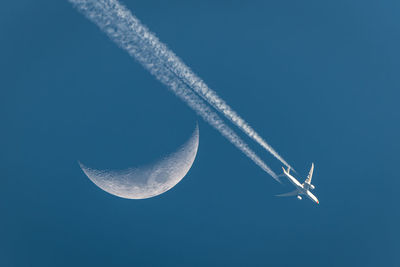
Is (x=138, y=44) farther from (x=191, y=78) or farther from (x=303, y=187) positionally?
(x=303, y=187)

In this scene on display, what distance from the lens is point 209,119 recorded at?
33219 millimetres

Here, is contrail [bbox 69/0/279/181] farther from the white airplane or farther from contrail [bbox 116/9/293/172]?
the white airplane

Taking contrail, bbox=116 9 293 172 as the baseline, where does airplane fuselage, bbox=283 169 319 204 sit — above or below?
below

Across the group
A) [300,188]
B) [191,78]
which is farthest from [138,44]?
[300,188]

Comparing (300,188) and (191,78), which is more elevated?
(191,78)

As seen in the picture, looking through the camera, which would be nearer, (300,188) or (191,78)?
(191,78)

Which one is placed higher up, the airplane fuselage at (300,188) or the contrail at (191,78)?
the contrail at (191,78)

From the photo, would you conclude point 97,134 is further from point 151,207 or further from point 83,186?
point 151,207

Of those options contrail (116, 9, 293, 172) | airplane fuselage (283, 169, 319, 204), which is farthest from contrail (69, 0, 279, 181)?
airplane fuselage (283, 169, 319, 204)

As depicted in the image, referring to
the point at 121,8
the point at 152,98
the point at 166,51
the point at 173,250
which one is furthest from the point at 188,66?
the point at 173,250

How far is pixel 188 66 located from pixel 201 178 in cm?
1428

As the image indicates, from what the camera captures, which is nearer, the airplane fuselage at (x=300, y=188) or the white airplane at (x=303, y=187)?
the airplane fuselage at (x=300, y=188)

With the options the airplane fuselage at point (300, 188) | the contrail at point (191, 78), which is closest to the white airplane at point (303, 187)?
the airplane fuselage at point (300, 188)

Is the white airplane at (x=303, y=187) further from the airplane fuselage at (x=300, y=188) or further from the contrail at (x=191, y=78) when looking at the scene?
the contrail at (x=191, y=78)
